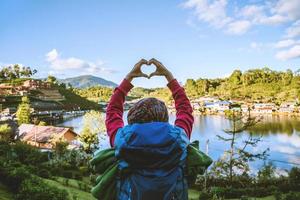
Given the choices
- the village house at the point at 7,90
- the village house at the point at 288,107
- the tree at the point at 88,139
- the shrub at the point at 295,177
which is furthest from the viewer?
the village house at the point at 7,90

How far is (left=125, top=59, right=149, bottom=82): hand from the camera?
1.81 metres

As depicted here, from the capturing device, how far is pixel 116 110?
1.82 m

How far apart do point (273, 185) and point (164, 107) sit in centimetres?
1966

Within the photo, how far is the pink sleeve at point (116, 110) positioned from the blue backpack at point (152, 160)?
270 millimetres

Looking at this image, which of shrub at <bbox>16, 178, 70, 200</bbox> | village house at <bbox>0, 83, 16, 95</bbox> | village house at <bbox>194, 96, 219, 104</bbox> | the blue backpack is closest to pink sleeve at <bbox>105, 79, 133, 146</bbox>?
the blue backpack

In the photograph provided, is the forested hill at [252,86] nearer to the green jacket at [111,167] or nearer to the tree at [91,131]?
the tree at [91,131]

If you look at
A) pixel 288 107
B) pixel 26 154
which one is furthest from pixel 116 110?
pixel 288 107

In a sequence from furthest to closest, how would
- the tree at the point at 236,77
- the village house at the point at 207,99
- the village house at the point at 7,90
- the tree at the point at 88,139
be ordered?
the tree at the point at 236,77 < the village house at the point at 207,99 < the village house at the point at 7,90 < the tree at the point at 88,139

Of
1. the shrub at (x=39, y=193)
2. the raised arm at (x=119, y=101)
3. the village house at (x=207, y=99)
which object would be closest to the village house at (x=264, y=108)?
the village house at (x=207, y=99)

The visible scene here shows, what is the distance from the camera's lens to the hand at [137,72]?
181cm

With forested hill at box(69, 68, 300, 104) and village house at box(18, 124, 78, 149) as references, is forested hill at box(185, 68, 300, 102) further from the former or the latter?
village house at box(18, 124, 78, 149)

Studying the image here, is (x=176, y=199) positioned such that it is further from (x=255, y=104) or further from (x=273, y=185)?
(x=255, y=104)

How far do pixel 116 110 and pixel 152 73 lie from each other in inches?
10.5

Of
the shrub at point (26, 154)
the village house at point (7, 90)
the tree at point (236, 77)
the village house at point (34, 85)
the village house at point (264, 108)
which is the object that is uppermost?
the tree at point (236, 77)
